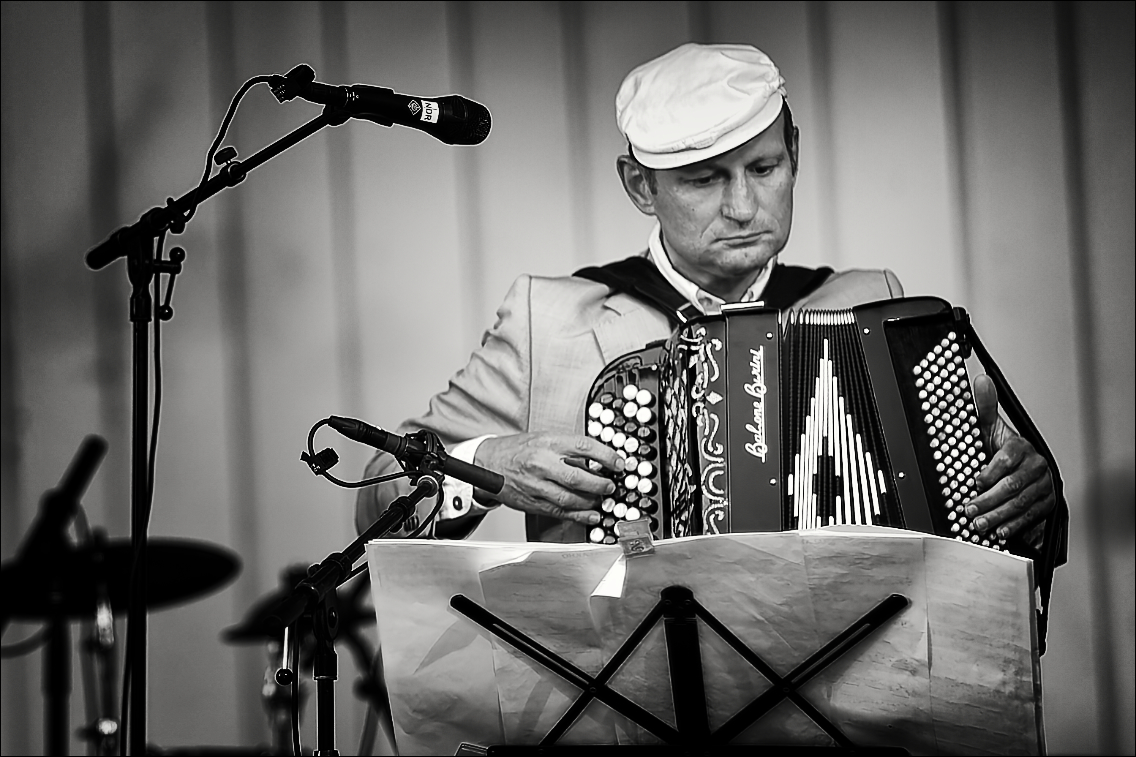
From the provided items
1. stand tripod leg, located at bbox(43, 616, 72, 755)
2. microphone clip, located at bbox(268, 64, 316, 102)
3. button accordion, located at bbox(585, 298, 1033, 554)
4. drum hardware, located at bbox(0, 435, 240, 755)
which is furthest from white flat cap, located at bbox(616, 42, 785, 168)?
stand tripod leg, located at bbox(43, 616, 72, 755)

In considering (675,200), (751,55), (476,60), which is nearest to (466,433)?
(675,200)

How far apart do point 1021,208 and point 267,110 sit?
197 centimetres

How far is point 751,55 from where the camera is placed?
2.39 m

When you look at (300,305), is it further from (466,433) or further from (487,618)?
(487,618)

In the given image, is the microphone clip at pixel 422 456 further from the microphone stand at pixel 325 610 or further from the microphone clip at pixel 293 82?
the microphone clip at pixel 293 82

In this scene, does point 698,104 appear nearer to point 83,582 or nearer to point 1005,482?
point 1005,482

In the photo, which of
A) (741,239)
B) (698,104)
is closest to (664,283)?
(741,239)

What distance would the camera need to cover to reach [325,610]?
1453 millimetres

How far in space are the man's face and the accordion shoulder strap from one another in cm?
7

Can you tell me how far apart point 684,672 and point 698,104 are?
1140 mm

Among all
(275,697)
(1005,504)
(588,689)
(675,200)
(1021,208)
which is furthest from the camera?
(1021,208)

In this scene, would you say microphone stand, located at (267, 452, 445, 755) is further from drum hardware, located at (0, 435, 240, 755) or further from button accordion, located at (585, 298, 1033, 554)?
drum hardware, located at (0, 435, 240, 755)

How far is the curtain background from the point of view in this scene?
3244 mm

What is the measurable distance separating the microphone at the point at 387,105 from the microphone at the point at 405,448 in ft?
1.32
